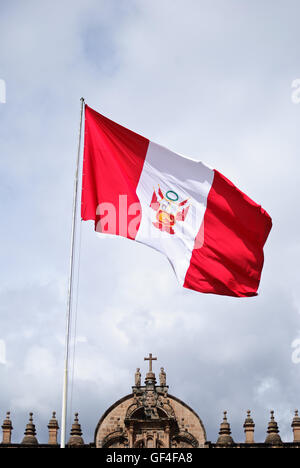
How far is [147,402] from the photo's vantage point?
148ft

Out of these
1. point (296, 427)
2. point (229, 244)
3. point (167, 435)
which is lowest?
point (229, 244)

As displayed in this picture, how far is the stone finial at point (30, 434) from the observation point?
4466cm

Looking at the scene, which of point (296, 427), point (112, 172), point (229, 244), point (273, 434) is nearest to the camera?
point (229, 244)

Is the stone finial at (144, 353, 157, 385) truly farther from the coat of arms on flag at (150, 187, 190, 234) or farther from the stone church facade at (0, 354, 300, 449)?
the coat of arms on flag at (150, 187, 190, 234)

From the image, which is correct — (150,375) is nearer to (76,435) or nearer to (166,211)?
(76,435)

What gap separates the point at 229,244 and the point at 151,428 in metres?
29.5

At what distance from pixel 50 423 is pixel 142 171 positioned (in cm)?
3142

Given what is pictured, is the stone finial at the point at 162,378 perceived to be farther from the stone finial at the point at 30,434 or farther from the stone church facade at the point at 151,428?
the stone finial at the point at 30,434

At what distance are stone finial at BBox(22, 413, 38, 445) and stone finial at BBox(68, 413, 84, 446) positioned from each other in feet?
8.68

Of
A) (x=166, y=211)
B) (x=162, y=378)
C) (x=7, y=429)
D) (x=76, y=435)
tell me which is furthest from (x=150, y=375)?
(x=166, y=211)

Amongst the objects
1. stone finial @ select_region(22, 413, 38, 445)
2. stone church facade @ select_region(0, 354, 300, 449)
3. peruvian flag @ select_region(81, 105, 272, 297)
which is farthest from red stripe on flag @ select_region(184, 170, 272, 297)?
stone finial @ select_region(22, 413, 38, 445)

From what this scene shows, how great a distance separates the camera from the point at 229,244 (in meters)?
18.2

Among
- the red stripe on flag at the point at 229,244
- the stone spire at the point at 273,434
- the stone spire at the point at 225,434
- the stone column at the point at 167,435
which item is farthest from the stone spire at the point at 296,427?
the red stripe on flag at the point at 229,244
